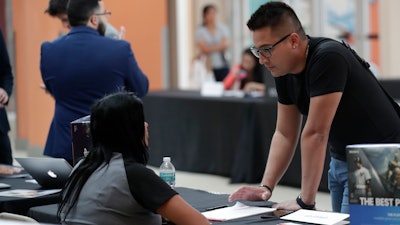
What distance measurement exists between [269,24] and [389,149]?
2.57 feet

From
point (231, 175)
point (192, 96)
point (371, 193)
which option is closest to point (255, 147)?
point (231, 175)

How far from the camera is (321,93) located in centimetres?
283

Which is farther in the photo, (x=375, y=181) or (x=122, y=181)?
(x=122, y=181)

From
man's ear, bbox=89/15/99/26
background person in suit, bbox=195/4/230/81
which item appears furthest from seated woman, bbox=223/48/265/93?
man's ear, bbox=89/15/99/26

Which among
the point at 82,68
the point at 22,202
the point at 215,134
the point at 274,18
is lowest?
the point at 215,134

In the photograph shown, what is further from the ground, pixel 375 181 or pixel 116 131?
pixel 116 131

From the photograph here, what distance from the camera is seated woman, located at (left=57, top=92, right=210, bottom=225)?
248cm

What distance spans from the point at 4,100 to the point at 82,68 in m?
0.65

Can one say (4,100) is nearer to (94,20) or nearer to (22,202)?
(94,20)

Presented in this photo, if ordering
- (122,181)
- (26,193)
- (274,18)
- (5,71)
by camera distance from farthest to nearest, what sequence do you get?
(5,71) → (26,193) → (274,18) → (122,181)

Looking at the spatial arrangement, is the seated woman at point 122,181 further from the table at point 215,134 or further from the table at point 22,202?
the table at point 215,134

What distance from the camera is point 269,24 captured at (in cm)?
289

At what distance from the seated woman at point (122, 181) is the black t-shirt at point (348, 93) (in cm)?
68

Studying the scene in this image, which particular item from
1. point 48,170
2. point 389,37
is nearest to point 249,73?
point 389,37
